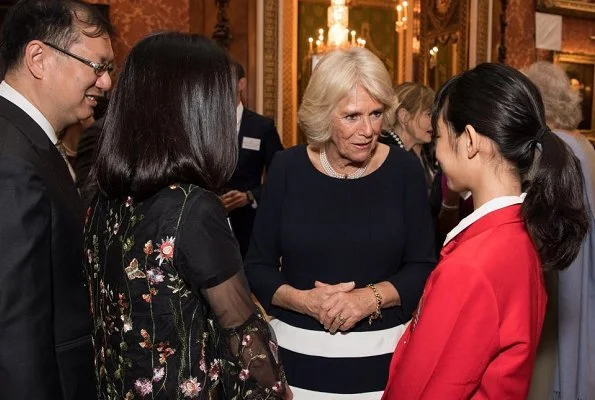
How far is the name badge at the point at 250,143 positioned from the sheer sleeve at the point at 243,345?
10.7ft

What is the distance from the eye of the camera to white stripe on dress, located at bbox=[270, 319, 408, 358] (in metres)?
2.11

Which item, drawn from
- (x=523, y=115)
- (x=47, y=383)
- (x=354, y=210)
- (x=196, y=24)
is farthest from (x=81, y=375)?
(x=196, y=24)

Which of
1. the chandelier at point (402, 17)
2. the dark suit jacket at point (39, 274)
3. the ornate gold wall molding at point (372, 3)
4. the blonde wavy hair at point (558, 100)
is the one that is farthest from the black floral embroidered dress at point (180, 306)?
the ornate gold wall molding at point (372, 3)

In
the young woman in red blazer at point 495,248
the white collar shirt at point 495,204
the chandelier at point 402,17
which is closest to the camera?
the young woman in red blazer at point 495,248

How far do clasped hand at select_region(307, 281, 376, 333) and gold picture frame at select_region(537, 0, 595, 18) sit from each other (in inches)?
289

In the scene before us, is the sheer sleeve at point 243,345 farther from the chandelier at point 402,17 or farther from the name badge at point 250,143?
the chandelier at point 402,17

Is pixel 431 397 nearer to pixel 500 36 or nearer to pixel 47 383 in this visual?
pixel 47 383

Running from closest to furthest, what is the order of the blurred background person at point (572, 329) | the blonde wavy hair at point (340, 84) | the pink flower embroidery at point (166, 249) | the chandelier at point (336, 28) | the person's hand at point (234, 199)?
the pink flower embroidery at point (166, 249) → the blonde wavy hair at point (340, 84) → the blurred background person at point (572, 329) → the person's hand at point (234, 199) → the chandelier at point (336, 28)

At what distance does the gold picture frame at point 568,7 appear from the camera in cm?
817

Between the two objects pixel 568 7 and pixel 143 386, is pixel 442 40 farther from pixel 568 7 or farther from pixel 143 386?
pixel 143 386

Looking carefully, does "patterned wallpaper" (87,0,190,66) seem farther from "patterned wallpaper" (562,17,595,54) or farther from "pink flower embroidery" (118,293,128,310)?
"patterned wallpaper" (562,17,595,54)

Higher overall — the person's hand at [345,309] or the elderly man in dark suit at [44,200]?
the elderly man in dark suit at [44,200]

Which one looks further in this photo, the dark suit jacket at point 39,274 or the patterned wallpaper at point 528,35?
the patterned wallpaper at point 528,35

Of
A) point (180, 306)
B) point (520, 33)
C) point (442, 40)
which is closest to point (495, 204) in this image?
point (180, 306)
